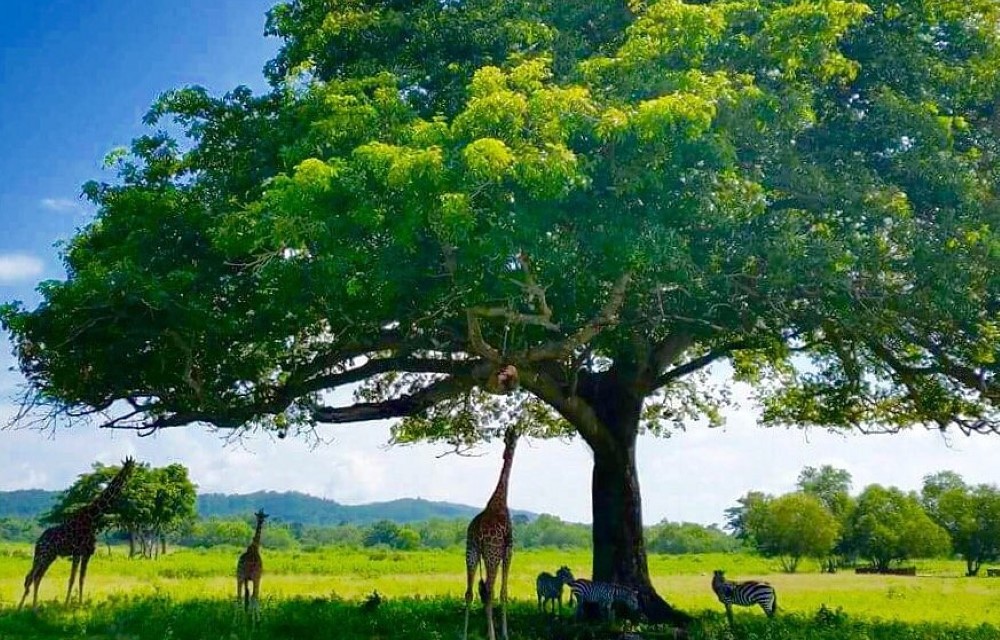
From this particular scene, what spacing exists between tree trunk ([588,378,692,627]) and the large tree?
155cm

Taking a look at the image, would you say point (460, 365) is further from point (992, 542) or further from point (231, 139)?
point (992, 542)

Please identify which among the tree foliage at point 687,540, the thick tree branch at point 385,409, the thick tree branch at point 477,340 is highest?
the thick tree branch at point 477,340

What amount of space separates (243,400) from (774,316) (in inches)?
373

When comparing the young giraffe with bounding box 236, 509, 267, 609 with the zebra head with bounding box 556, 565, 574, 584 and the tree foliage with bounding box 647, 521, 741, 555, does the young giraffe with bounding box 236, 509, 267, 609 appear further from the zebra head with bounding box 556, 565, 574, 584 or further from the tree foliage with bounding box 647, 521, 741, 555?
the tree foliage with bounding box 647, 521, 741, 555

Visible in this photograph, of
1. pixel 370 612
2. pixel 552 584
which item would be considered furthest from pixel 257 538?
pixel 552 584

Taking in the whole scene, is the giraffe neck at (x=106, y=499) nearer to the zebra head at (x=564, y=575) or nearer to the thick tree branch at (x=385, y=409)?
the thick tree branch at (x=385, y=409)

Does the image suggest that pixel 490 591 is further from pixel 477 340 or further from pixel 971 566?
pixel 971 566

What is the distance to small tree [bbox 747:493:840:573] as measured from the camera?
168 ft

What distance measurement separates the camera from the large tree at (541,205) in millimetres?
10703

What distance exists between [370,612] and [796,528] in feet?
131

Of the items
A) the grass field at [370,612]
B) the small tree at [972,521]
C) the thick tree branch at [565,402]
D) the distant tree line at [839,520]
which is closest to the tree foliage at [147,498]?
the distant tree line at [839,520]

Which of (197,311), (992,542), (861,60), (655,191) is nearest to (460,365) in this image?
(197,311)

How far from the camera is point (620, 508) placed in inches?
716

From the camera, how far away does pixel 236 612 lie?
48.3 ft
